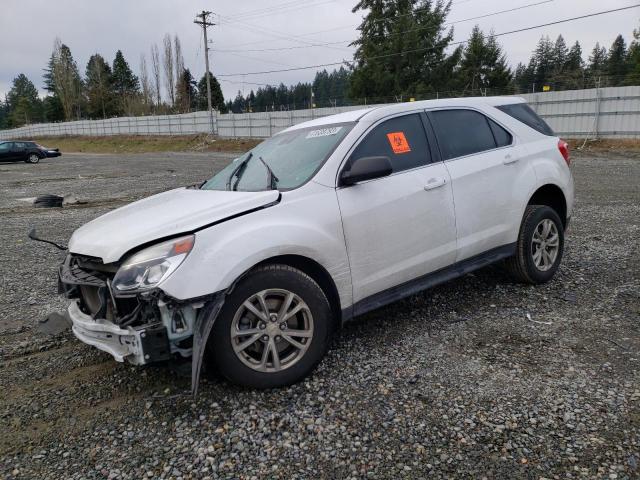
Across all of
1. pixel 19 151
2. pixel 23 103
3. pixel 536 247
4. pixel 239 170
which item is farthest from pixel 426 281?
pixel 23 103

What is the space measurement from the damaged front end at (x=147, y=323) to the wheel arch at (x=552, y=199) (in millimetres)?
3353

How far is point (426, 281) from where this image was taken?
3.72 metres

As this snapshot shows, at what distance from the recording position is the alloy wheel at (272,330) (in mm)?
2836

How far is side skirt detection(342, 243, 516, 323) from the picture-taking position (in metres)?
3.37

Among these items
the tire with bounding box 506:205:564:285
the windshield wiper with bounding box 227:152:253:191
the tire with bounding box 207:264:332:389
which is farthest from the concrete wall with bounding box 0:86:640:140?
the tire with bounding box 207:264:332:389

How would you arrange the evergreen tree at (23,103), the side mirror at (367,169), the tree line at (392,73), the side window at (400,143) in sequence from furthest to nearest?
the evergreen tree at (23,103) < the tree line at (392,73) < the side window at (400,143) < the side mirror at (367,169)

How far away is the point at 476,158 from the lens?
13.3ft

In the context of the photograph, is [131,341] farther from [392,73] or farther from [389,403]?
[392,73]

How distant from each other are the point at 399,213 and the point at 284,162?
976 millimetres

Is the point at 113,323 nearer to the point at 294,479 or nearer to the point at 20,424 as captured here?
the point at 20,424

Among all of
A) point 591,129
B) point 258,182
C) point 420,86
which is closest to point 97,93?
point 420,86

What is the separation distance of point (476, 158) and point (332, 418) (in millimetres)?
2509

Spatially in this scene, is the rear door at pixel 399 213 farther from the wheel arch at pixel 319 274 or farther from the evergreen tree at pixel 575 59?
the evergreen tree at pixel 575 59

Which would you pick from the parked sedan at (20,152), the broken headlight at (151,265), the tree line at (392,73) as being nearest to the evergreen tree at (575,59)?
the tree line at (392,73)
